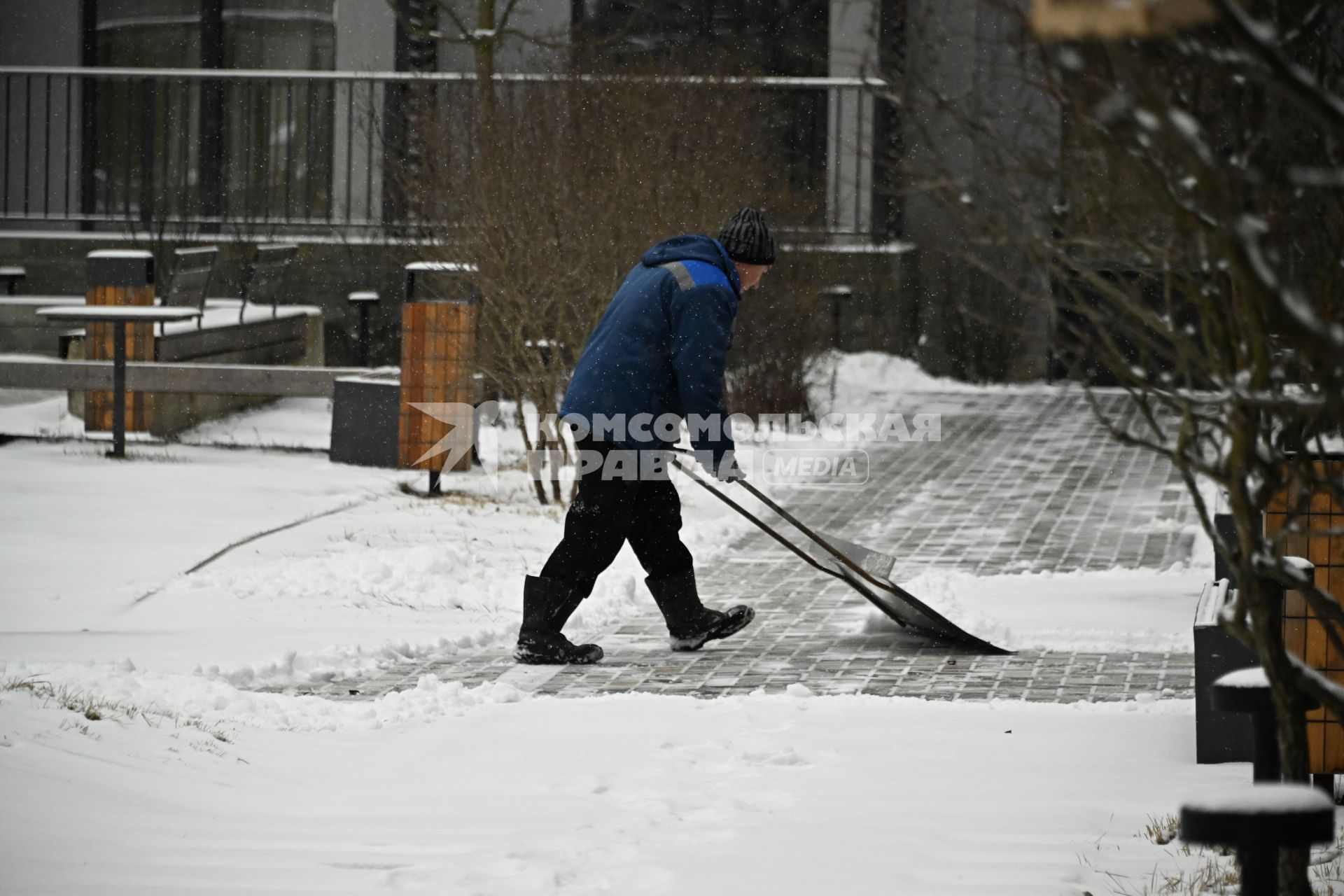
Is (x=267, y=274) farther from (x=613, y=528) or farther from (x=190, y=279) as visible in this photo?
(x=613, y=528)

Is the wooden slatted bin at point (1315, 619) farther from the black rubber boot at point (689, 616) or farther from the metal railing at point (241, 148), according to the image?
the metal railing at point (241, 148)

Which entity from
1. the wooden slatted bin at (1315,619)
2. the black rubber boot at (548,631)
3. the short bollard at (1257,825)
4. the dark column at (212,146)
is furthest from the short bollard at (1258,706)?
the dark column at (212,146)

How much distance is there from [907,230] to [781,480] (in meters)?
6.54

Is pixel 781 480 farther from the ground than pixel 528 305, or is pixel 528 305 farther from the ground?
pixel 528 305

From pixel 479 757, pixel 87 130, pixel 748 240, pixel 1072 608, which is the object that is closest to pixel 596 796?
pixel 479 757

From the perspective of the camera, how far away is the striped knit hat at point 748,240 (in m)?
6.22

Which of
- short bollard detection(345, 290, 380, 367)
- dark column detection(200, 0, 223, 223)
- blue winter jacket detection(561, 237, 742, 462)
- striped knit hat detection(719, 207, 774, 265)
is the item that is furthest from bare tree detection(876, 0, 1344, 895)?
dark column detection(200, 0, 223, 223)

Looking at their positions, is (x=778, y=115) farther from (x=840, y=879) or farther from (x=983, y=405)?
(x=840, y=879)

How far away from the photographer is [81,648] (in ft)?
20.4

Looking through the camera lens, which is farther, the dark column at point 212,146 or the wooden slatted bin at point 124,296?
the dark column at point 212,146

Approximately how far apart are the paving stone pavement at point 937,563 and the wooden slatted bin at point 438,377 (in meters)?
1.46

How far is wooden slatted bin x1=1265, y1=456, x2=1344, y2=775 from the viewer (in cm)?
440

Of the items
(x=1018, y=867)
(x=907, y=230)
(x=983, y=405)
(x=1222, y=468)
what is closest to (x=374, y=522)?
(x=1018, y=867)

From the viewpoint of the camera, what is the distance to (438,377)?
10312 mm
